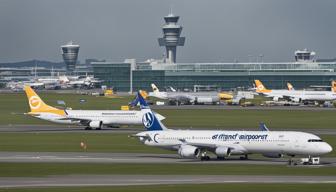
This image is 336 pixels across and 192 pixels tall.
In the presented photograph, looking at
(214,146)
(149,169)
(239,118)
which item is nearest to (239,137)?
(214,146)

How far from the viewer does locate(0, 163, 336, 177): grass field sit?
75.6 meters

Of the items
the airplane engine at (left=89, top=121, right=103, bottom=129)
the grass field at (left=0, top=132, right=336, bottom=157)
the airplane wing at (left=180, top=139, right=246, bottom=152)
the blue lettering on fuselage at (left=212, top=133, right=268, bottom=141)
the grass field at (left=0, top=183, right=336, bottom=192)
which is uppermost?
the blue lettering on fuselage at (left=212, top=133, right=268, bottom=141)

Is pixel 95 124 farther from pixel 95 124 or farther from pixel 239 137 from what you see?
pixel 239 137

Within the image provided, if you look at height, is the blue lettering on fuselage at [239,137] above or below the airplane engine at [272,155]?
above

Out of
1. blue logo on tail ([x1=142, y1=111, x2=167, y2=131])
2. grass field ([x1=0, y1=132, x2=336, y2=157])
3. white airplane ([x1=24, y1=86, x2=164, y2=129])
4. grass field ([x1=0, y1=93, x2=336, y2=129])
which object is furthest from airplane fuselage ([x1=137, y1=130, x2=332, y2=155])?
grass field ([x1=0, y1=93, x2=336, y2=129])

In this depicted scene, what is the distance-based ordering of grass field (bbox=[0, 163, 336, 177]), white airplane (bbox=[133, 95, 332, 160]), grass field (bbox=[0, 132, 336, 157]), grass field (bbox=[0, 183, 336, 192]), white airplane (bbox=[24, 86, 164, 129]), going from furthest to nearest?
white airplane (bbox=[24, 86, 164, 129])
grass field (bbox=[0, 132, 336, 157])
white airplane (bbox=[133, 95, 332, 160])
grass field (bbox=[0, 163, 336, 177])
grass field (bbox=[0, 183, 336, 192])

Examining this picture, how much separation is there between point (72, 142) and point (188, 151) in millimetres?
30193

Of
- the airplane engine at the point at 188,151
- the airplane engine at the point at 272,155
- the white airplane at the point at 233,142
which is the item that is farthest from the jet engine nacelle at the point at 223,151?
the airplane engine at the point at 272,155

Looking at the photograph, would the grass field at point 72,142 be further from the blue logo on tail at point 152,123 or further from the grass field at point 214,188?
the grass field at point 214,188

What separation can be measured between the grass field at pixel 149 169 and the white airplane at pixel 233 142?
3365 millimetres

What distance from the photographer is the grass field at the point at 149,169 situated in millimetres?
75644

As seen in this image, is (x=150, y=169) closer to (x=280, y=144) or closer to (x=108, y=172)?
(x=108, y=172)

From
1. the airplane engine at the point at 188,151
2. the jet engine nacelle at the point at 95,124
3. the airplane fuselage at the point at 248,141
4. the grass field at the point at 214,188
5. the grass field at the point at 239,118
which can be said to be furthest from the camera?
the grass field at the point at 239,118

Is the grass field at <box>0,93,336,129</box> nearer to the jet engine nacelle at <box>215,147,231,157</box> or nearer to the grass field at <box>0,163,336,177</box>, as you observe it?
the jet engine nacelle at <box>215,147,231,157</box>
